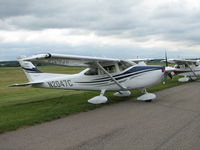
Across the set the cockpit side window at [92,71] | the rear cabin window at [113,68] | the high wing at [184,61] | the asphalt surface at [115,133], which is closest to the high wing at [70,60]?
the rear cabin window at [113,68]

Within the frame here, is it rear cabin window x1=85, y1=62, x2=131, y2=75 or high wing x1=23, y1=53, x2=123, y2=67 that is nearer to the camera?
high wing x1=23, y1=53, x2=123, y2=67

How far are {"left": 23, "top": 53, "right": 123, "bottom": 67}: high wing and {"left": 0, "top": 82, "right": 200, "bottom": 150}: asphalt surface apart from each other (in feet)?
8.11

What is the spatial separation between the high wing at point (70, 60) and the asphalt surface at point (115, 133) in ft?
8.11

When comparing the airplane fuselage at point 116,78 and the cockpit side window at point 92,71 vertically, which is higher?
the cockpit side window at point 92,71

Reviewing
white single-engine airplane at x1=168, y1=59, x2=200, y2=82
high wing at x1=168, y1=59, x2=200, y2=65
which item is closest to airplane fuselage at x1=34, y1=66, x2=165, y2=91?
high wing at x1=168, y1=59, x2=200, y2=65

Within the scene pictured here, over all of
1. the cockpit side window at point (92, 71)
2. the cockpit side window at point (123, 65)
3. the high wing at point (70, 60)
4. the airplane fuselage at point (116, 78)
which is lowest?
the airplane fuselage at point (116, 78)

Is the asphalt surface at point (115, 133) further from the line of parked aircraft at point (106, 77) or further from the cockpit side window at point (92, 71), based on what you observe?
the cockpit side window at point (92, 71)

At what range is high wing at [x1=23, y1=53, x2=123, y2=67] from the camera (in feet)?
28.9

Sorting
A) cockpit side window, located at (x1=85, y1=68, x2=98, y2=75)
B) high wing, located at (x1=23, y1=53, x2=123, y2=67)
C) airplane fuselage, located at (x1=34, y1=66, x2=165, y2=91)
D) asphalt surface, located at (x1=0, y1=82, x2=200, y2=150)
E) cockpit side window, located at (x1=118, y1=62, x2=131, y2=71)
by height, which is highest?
high wing, located at (x1=23, y1=53, x2=123, y2=67)

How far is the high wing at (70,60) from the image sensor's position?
882 centimetres

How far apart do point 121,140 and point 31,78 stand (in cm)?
841

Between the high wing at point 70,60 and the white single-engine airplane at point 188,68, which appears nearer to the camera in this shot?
the high wing at point 70,60

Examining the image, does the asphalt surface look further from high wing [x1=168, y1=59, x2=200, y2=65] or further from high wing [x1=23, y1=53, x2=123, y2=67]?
high wing [x1=168, y1=59, x2=200, y2=65]

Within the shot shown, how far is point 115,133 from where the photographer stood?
574 cm
